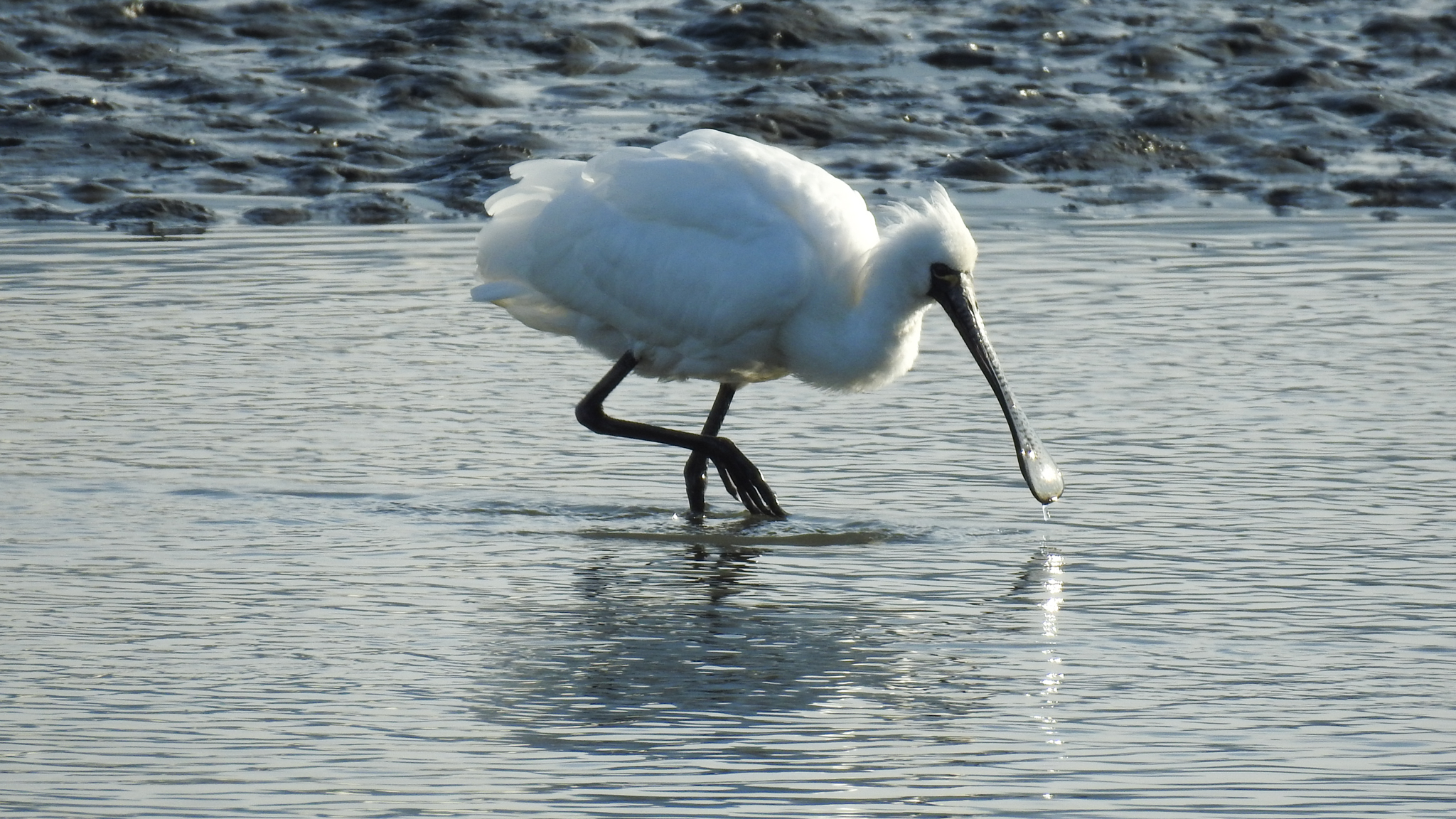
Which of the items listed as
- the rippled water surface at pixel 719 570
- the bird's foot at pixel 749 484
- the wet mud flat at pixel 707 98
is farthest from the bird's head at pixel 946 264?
the wet mud flat at pixel 707 98

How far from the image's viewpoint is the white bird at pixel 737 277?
6.69 metres

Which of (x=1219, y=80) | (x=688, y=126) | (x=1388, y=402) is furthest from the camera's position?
(x=1219, y=80)

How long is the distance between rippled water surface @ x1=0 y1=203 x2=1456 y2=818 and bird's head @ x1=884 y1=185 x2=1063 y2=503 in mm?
225

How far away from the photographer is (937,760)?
4.47 m

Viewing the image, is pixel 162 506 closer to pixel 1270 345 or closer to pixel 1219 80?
pixel 1270 345

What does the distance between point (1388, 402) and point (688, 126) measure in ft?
22.9

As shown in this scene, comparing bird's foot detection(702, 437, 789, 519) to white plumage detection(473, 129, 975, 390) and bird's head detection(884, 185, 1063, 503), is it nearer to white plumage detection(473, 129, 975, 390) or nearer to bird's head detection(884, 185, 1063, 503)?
white plumage detection(473, 129, 975, 390)

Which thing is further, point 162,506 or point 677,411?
point 677,411

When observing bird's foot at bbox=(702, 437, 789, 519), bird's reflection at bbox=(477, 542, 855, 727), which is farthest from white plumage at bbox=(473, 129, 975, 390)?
bird's reflection at bbox=(477, 542, 855, 727)

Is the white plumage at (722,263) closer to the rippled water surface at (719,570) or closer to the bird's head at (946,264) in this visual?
the bird's head at (946,264)

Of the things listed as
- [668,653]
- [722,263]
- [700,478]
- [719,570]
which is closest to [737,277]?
[722,263]

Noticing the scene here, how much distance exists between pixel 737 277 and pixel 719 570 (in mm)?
1032

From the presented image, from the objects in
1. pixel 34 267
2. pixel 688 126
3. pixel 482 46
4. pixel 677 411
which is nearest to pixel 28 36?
pixel 482 46

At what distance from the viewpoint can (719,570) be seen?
6.02 meters
